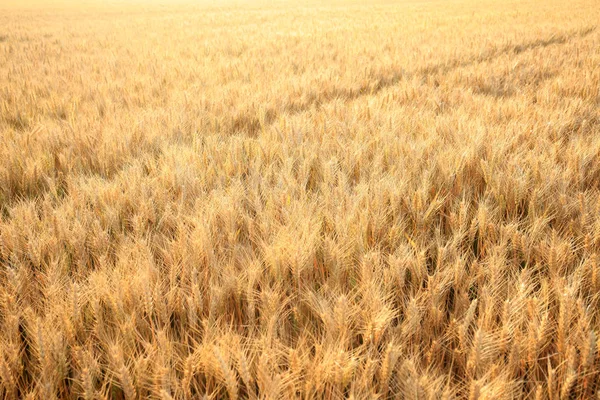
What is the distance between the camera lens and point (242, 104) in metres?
2.98

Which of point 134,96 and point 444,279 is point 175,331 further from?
point 134,96

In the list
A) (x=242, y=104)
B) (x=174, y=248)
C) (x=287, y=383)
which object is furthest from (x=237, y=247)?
(x=242, y=104)

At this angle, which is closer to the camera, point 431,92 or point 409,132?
point 409,132

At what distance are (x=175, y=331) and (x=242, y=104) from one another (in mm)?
2339

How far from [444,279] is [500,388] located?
0.33 m

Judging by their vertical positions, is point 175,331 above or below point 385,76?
below

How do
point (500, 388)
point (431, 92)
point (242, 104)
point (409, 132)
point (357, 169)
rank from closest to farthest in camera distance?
point (500, 388) < point (357, 169) < point (409, 132) < point (242, 104) < point (431, 92)

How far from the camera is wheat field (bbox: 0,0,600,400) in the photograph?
29.9 inches

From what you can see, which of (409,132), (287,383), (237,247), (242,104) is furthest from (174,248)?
(242,104)

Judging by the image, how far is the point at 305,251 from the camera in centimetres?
110

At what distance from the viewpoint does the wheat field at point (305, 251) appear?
0.76 metres

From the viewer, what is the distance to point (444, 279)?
3.17 feet

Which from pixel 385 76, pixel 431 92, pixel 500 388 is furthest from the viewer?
pixel 385 76

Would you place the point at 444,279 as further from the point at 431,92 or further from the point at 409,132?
the point at 431,92
